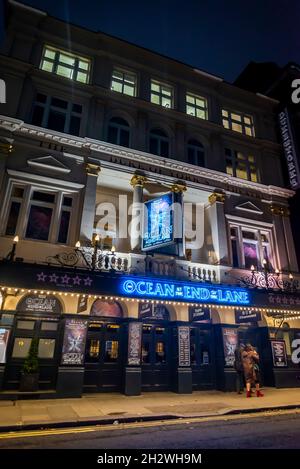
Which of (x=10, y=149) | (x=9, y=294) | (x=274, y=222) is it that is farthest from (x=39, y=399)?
(x=274, y=222)

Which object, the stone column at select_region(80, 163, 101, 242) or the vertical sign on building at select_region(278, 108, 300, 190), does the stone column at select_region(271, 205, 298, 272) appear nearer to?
the vertical sign on building at select_region(278, 108, 300, 190)

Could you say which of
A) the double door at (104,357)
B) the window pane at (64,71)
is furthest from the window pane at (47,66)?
the double door at (104,357)

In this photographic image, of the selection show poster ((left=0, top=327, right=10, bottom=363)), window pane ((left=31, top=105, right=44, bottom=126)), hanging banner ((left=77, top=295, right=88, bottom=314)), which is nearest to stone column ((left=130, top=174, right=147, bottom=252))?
hanging banner ((left=77, top=295, right=88, bottom=314))

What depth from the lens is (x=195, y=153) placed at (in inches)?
723

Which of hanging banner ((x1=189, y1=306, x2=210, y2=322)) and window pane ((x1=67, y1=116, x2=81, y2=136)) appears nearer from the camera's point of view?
hanging banner ((x1=189, y1=306, x2=210, y2=322))

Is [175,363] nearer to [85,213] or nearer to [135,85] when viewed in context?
[85,213]

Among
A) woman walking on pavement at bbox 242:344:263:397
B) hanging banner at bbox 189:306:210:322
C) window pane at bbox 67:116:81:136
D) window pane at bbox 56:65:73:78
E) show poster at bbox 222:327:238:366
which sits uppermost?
window pane at bbox 56:65:73:78

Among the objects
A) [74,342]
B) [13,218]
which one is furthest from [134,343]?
[13,218]

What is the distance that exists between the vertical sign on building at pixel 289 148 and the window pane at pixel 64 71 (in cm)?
1360

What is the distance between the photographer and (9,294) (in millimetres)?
11641

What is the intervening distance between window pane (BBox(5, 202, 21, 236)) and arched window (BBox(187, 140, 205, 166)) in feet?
32.5

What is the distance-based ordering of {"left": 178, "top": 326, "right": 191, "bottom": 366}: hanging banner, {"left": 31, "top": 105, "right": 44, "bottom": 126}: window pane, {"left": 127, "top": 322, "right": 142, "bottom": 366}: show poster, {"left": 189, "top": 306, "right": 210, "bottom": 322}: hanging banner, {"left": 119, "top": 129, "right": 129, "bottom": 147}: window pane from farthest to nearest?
1. {"left": 119, "top": 129, "right": 129, "bottom": 147}: window pane
2. {"left": 31, "top": 105, "right": 44, "bottom": 126}: window pane
3. {"left": 178, "top": 326, "right": 191, "bottom": 366}: hanging banner
4. {"left": 189, "top": 306, "right": 210, "bottom": 322}: hanging banner
5. {"left": 127, "top": 322, "right": 142, "bottom": 366}: show poster

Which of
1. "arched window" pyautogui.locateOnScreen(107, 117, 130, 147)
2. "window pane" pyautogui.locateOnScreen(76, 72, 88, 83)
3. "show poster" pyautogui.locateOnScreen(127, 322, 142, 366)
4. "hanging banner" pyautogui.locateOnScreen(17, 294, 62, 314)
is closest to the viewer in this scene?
"hanging banner" pyautogui.locateOnScreen(17, 294, 62, 314)

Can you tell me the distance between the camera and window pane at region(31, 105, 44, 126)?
15.0 metres
